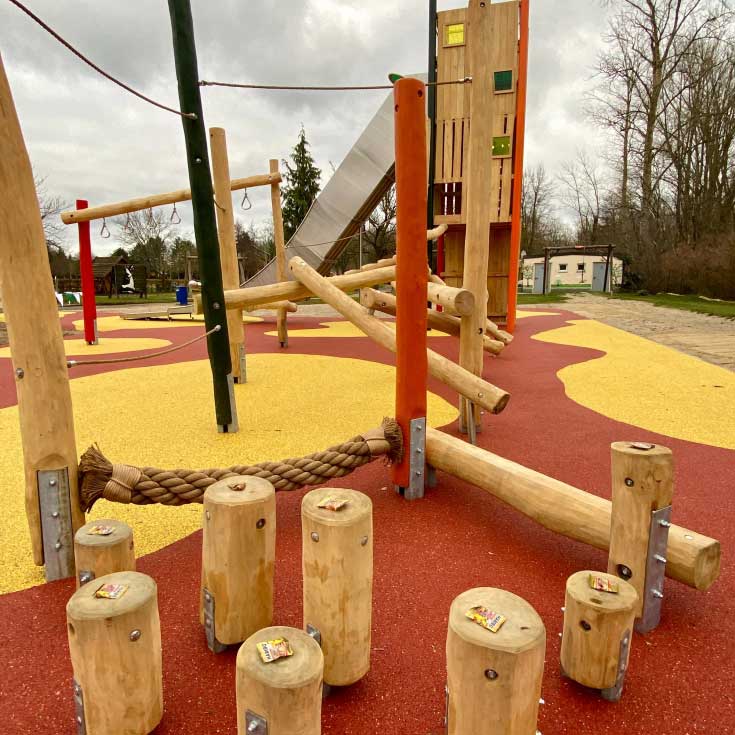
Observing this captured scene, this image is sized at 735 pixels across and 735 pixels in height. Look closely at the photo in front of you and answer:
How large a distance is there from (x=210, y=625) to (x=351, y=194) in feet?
36.5

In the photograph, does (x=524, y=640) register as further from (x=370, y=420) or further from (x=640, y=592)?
(x=370, y=420)

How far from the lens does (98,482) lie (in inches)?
76.0

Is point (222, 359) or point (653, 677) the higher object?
point (222, 359)

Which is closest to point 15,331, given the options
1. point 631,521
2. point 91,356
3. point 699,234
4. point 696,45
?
point 631,521

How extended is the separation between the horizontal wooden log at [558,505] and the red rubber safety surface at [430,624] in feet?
0.58

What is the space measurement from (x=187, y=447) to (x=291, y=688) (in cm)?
267

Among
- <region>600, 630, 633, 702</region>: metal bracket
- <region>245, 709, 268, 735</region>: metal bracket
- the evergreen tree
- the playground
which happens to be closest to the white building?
the evergreen tree

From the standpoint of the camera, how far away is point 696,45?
21781 millimetres

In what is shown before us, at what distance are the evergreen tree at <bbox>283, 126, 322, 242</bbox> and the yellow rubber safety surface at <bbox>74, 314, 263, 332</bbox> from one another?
825 inches

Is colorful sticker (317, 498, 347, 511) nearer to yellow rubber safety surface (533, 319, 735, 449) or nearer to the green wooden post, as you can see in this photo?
the green wooden post

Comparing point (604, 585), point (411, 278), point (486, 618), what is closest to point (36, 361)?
point (411, 278)

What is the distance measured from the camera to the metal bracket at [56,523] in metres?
1.85

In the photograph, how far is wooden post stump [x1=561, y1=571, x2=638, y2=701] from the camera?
1322 millimetres

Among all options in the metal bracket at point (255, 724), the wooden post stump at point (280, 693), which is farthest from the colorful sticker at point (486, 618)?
the metal bracket at point (255, 724)
